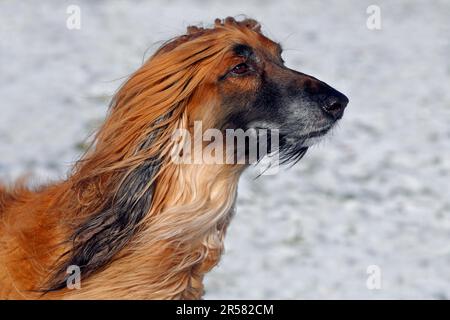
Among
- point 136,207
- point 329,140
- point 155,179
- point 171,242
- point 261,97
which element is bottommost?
point 171,242

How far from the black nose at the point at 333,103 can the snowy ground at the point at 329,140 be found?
1.56 meters

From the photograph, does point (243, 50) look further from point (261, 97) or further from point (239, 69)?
point (261, 97)

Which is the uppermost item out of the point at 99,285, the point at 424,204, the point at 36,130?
the point at 36,130

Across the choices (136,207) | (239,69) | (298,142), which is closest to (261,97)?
(239,69)

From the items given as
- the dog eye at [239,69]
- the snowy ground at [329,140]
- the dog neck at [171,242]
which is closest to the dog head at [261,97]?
the dog eye at [239,69]

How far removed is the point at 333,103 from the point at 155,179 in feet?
2.49

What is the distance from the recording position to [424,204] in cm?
720

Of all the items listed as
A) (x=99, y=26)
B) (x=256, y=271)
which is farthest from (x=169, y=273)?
(x=99, y=26)

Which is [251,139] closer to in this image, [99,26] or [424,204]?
[424,204]

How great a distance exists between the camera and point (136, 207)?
3.43 meters

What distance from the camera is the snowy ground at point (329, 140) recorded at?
6180 mm

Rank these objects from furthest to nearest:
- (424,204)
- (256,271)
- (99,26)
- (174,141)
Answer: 1. (99,26)
2. (424,204)
3. (256,271)
4. (174,141)

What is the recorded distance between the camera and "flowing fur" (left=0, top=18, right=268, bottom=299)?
341 cm

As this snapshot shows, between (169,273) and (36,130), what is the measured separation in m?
5.08
